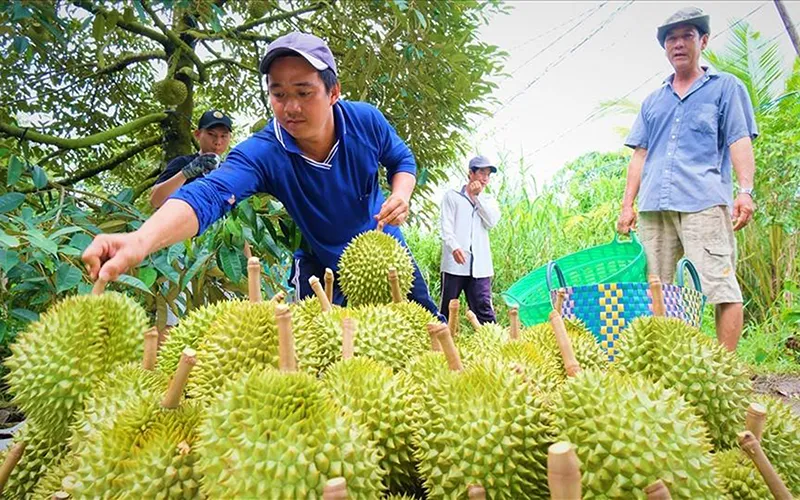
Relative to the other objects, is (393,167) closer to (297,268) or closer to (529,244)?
(297,268)

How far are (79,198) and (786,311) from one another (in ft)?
14.3

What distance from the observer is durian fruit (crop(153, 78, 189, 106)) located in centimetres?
354

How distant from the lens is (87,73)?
3.97 m

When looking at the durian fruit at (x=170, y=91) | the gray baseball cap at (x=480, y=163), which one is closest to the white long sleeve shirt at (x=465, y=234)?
the gray baseball cap at (x=480, y=163)

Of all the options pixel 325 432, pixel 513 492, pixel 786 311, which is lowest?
pixel 786 311

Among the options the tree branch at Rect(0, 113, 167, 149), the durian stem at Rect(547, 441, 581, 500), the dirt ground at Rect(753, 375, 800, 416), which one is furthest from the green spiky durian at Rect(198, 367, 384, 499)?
the dirt ground at Rect(753, 375, 800, 416)

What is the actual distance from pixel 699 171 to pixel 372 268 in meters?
1.90

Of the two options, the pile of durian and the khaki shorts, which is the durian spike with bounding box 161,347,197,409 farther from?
the khaki shorts

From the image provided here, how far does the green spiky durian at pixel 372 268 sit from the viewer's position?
4.54ft

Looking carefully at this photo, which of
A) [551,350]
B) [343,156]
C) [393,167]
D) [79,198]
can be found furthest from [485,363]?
[79,198]

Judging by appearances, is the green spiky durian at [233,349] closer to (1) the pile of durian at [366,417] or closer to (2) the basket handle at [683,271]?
(1) the pile of durian at [366,417]

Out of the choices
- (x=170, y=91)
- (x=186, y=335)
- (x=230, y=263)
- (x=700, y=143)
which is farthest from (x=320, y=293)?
(x=170, y=91)

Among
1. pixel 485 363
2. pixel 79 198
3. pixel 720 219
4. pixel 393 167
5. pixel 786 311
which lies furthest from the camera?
pixel 786 311

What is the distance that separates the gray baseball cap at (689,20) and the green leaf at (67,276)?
8.60 feet
